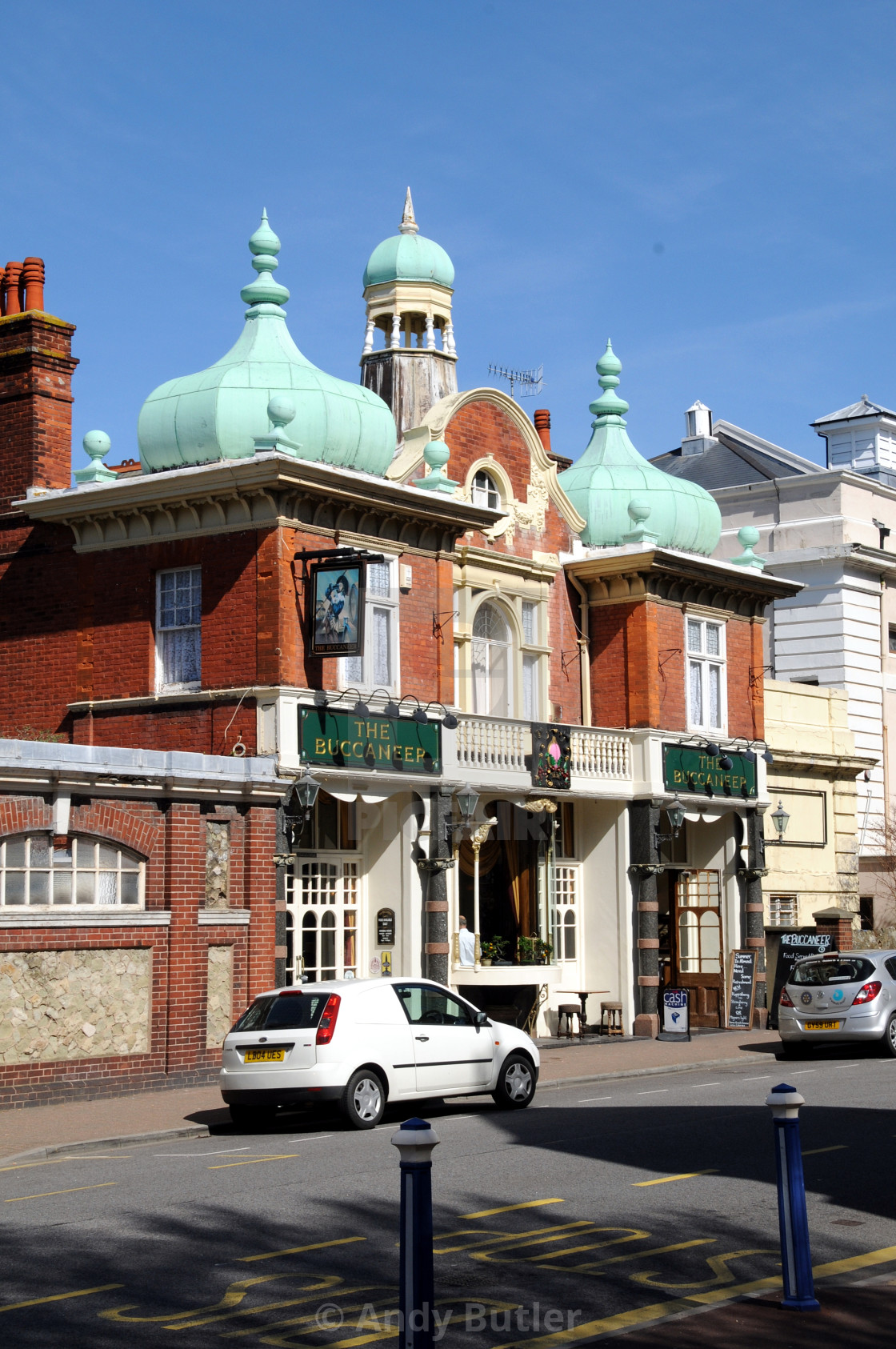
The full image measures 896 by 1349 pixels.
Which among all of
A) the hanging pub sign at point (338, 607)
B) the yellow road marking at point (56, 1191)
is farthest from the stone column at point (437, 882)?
the yellow road marking at point (56, 1191)

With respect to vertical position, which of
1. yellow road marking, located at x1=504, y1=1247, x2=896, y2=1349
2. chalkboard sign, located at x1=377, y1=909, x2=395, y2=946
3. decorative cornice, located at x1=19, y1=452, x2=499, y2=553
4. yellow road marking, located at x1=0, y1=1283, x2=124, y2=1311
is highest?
decorative cornice, located at x1=19, y1=452, x2=499, y2=553

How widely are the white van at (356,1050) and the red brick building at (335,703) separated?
3730 mm

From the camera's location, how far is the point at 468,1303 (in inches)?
342

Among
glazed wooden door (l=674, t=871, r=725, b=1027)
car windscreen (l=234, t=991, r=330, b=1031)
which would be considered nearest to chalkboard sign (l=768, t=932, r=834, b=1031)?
glazed wooden door (l=674, t=871, r=725, b=1027)

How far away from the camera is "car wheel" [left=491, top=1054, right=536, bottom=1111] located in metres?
18.0

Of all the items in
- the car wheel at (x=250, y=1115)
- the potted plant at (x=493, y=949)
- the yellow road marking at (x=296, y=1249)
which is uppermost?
the potted plant at (x=493, y=949)

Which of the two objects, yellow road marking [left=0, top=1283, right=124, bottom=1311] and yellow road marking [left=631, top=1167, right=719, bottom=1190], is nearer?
yellow road marking [left=0, top=1283, right=124, bottom=1311]

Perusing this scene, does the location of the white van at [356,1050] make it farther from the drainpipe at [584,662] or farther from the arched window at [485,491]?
the drainpipe at [584,662]

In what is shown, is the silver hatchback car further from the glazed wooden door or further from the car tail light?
the car tail light

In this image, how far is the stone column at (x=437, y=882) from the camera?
984 inches

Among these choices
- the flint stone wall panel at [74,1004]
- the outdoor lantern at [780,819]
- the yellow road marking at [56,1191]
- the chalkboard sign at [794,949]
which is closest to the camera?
the yellow road marking at [56,1191]

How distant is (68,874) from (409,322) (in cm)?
1329

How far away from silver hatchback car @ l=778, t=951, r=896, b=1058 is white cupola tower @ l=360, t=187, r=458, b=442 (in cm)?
1109

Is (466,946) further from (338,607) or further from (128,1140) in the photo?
(128,1140)
